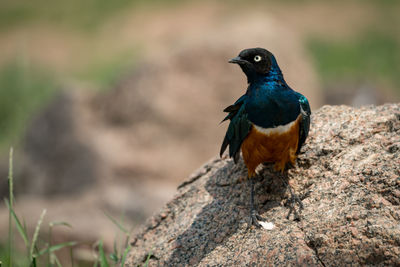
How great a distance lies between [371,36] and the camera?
21641 millimetres

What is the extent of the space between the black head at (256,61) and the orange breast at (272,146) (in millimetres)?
410

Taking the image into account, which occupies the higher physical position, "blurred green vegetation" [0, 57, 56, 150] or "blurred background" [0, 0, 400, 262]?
"blurred background" [0, 0, 400, 262]

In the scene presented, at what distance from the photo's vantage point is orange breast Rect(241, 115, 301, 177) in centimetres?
349

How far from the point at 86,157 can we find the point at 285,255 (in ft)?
24.3

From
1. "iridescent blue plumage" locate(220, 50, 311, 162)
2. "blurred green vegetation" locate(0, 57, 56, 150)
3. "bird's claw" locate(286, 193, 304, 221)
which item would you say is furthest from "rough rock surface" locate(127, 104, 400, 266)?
"blurred green vegetation" locate(0, 57, 56, 150)

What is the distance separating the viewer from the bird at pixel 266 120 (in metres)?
3.49

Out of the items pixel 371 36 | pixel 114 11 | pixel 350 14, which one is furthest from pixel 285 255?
pixel 114 11

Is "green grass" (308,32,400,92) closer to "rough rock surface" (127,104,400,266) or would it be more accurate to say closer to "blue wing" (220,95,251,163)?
"rough rock surface" (127,104,400,266)

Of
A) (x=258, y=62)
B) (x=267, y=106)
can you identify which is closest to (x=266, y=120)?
(x=267, y=106)

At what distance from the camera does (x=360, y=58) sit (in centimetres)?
2070

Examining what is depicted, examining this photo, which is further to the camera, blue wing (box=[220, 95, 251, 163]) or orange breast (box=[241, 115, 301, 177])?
blue wing (box=[220, 95, 251, 163])

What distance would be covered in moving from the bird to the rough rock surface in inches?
5.7

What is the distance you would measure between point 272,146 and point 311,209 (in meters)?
0.50

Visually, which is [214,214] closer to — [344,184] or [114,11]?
[344,184]
